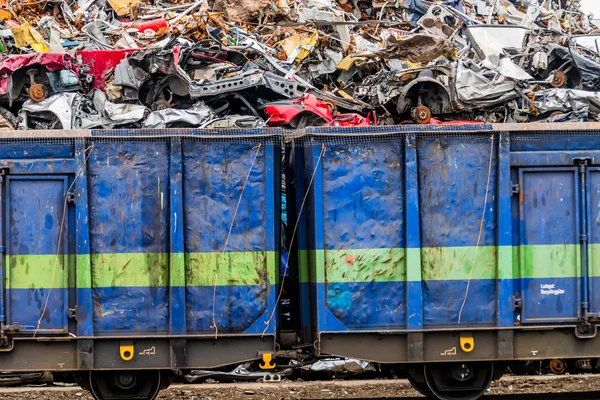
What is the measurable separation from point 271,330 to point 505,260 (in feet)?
6.57

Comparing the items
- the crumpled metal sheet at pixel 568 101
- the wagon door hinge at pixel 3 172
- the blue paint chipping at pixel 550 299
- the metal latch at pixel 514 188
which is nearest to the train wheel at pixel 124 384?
the wagon door hinge at pixel 3 172

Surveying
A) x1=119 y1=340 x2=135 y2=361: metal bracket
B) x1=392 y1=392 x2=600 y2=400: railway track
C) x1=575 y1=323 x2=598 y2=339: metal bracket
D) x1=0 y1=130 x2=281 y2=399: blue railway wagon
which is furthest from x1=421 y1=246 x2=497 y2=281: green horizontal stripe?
x1=119 y1=340 x2=135 y2=361: metal bracket

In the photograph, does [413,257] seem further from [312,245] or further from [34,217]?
[34,217]

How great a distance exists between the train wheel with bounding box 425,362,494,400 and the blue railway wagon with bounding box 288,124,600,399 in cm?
35

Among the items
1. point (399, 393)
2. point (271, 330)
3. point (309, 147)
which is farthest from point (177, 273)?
point (399, 393)

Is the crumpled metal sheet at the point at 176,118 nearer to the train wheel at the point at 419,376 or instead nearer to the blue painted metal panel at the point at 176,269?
the blue painted metal panel at the point at 176,269

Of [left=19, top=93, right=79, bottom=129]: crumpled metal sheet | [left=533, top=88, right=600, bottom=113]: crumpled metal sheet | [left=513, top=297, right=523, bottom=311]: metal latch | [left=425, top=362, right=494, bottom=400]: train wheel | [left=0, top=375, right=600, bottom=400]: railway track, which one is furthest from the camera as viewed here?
[left=533, top=88, right=600, bottom=113]: crumpled metal sheet

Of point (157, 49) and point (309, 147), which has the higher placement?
point (157, 49)

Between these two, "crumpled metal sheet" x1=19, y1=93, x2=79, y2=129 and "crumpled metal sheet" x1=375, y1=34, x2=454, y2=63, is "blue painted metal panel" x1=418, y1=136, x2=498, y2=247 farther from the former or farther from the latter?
"crumpled metal sheet" x1=19, y1=93, x2=79, y2=129

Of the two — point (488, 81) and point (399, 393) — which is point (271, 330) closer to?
point (399, 393)

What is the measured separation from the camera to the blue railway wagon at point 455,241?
647cm

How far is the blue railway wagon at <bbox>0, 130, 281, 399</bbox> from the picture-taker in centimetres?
637

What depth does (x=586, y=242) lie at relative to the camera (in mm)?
6594

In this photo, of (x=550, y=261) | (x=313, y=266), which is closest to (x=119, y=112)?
(x=313, y=266)
